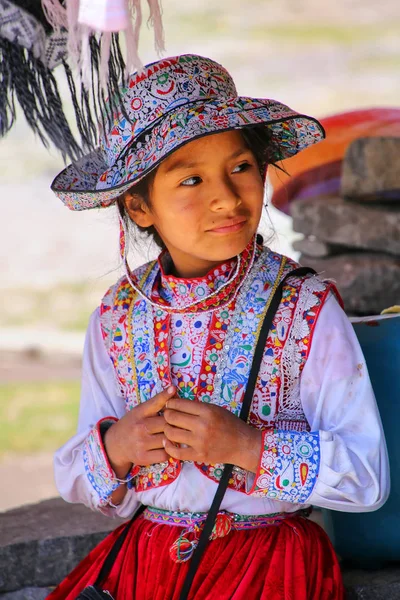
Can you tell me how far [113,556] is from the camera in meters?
1.98

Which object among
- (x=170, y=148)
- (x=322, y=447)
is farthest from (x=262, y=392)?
(x=170, y=148)

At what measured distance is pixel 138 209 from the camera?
208cm

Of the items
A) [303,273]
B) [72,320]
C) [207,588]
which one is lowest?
[72,320]

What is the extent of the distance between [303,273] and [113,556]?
75cm

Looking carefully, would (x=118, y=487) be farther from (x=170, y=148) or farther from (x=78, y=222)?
(x=78, y=222)

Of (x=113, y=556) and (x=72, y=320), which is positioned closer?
(x=113, y=556)

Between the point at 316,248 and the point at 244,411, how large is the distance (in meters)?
1.91

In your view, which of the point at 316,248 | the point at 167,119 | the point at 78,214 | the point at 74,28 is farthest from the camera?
the point at 78,214

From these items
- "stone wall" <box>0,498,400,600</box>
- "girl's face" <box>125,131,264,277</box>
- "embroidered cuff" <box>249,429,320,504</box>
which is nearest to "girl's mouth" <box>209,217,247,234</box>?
"girl's face" <box>125,131,264,277</box>

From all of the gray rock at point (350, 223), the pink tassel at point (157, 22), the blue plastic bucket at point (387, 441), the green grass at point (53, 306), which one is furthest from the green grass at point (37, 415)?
the pink tassel at point (157, 22)

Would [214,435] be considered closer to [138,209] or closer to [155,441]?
[155,441]

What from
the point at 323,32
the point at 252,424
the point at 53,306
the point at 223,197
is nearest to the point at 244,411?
the point at 252,424

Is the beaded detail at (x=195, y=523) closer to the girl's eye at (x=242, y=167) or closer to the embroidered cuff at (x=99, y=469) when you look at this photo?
the embroidered cuff at (x=99, y=469)

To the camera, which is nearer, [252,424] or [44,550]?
[252,424]
